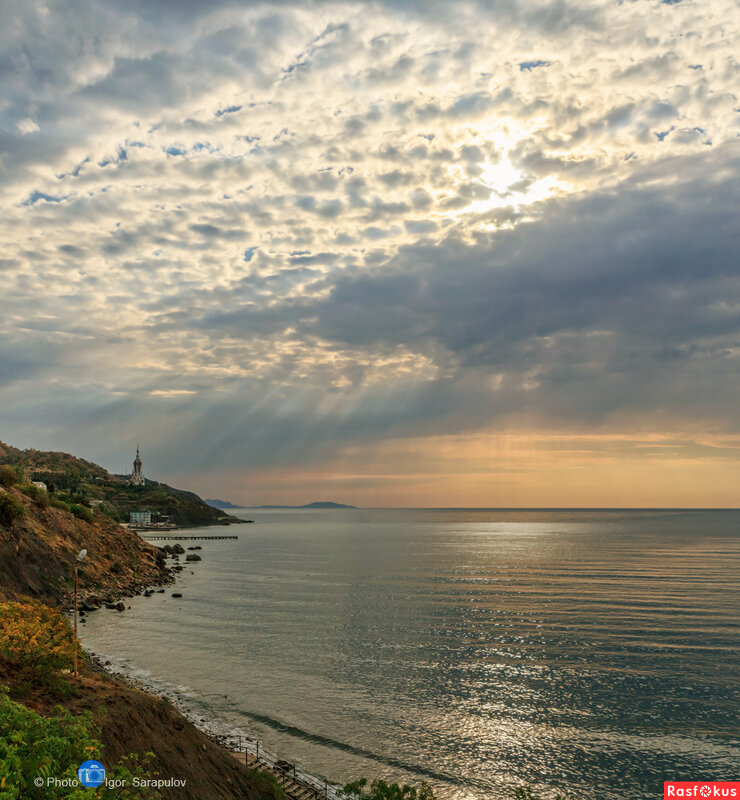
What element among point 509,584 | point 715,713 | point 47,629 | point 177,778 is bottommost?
point 509,584

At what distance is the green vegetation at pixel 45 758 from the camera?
41.0ft

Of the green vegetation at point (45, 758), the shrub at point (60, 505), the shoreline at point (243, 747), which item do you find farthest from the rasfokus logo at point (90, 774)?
the shrub at point (60, 505)

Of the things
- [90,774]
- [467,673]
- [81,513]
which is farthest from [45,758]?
[81,513]

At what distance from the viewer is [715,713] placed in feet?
124

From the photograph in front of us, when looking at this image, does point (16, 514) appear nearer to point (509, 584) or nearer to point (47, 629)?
point (47, 629)

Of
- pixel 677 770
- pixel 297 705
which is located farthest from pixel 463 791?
pixel 297 705

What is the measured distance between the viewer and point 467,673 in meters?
46.9

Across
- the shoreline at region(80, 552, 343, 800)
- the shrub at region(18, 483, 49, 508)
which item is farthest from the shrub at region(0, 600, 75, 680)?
the shrub at region(18, 483, 49, 508)

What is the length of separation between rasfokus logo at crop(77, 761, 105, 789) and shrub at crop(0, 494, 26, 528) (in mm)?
66075

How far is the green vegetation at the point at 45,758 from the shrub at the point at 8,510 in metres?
62.9

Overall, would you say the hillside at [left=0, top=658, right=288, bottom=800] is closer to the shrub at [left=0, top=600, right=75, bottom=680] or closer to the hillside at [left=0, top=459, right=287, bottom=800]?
the hillside at [left=0, top=459, right=287, bottom=800]

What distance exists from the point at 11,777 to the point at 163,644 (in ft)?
162

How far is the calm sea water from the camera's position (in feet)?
104

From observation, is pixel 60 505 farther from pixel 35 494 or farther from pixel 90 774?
pixel 90 774
